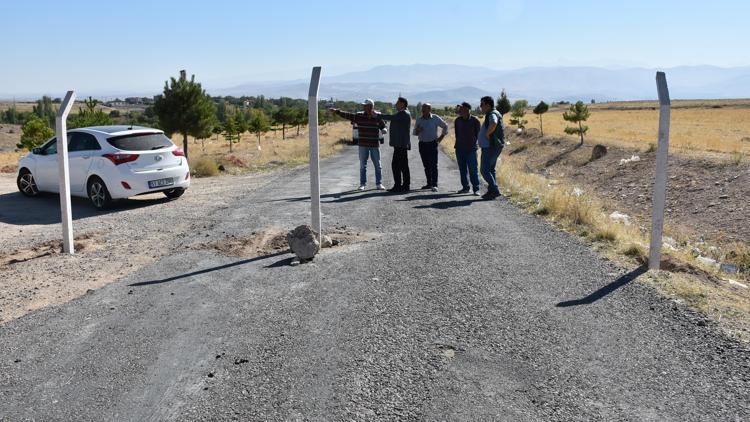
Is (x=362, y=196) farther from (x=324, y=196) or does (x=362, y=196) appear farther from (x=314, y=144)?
(x=314, y=144)

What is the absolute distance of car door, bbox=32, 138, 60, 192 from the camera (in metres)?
12.7

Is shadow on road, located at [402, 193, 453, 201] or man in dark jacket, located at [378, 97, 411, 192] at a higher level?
man in dark jacket, located at [378, 97, 411, 192]

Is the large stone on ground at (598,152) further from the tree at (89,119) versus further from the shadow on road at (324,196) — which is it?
the tree at (89,119)

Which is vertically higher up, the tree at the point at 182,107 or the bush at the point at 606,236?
the tree at the point at 182,107

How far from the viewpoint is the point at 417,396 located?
3.92 meters

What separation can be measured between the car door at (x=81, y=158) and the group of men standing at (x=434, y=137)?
15.0 ft

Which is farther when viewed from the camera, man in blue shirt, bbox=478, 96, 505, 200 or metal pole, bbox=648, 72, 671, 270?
man in blue shirt, bbox=478, 96, 505, 200

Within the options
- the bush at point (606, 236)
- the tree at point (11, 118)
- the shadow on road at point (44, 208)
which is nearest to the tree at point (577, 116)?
the shadow on road at point (44, 208)

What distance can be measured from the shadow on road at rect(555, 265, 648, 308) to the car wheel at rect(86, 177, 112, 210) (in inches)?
350

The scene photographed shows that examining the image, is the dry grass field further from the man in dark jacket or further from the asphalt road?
the asphalt road

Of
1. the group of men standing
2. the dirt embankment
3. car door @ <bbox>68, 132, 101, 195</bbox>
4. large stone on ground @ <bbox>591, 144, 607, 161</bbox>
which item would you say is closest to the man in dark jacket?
the group of men standing

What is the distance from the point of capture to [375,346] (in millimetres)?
4711

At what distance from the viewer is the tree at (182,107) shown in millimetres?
34938

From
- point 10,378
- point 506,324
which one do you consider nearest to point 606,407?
point 506,324
